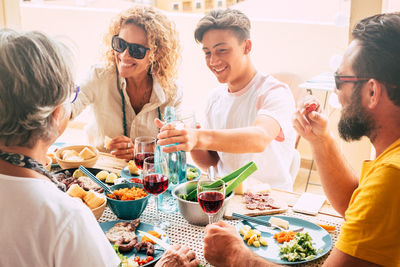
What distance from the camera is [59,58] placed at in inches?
37.4

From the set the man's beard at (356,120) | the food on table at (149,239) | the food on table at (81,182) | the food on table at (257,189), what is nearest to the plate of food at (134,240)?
the food on table at (149,239)

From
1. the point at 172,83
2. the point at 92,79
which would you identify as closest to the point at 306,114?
the point at 172,83

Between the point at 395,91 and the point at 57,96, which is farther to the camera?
the point at 395,91

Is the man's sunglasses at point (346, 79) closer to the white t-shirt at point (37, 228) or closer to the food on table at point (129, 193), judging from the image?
the food on table at point (129, 193)

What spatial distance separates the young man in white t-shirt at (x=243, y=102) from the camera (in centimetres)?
222

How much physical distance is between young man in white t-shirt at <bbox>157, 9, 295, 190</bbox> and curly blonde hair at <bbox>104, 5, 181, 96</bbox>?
22 cm

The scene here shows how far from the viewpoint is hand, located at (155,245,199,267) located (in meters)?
1.22

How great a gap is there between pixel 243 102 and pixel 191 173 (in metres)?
0.74

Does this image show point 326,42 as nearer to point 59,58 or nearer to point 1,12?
point 1,12

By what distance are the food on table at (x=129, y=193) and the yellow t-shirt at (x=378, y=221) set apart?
75 centimetres

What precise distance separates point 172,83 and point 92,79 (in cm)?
49

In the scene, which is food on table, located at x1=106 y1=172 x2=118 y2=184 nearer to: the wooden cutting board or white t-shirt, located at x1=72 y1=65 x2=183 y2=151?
the wooden cutting board

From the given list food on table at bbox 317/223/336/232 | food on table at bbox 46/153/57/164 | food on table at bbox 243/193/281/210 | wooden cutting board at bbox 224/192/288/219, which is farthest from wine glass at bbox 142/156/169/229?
food on table at bbox 46/153/57/164

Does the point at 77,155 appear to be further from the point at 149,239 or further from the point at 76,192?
the point at 149,239
